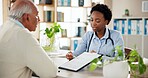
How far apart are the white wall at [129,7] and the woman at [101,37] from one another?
7.62 ft

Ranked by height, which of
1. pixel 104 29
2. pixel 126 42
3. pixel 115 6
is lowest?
pixel 126 42

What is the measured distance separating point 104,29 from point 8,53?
1.46m

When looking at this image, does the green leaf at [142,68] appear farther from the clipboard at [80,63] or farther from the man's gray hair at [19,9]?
the man's gray hair at [19,9]

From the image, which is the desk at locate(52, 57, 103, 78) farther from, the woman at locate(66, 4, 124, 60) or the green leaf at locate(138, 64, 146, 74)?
the woman at locate(66, 4, 124, 60)

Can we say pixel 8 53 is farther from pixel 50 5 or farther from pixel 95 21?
pixel 50 5

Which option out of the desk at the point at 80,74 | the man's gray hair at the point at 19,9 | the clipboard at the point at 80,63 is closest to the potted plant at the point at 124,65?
the desk at the point at 80,74

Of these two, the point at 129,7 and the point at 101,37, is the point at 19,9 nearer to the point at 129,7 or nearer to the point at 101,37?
the point at 101,37

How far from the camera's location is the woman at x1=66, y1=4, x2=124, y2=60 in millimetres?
2879

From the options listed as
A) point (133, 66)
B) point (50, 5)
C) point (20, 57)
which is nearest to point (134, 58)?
point (133, 66)

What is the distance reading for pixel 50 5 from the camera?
18.3 ft

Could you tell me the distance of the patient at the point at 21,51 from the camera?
1.75 meters

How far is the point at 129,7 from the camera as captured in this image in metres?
5.20

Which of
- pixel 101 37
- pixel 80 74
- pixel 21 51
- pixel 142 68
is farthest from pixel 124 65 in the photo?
pixel 101 37

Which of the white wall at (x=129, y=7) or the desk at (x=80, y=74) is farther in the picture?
the white wall at (x=129, y=7)
